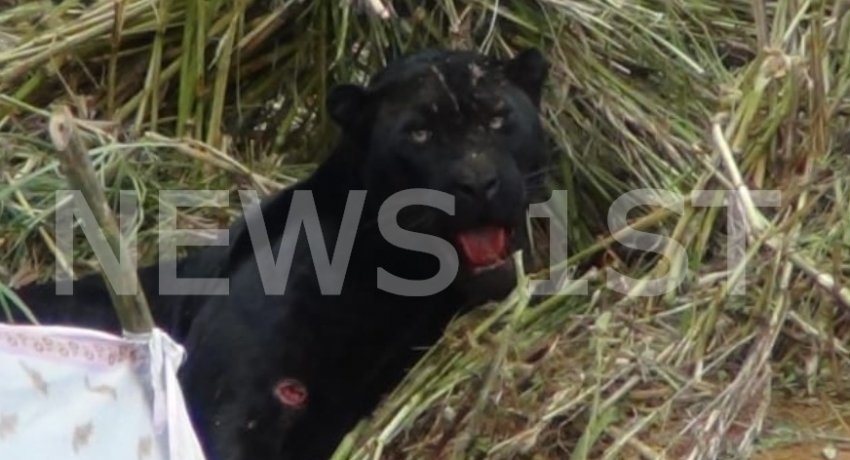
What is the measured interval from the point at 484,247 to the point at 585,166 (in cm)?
59

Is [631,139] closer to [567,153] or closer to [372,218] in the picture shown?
[567,153]

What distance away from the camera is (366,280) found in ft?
12.5

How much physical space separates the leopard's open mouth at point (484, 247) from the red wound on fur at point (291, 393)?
378 millimetres

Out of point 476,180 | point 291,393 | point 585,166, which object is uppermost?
Result: point 476,180

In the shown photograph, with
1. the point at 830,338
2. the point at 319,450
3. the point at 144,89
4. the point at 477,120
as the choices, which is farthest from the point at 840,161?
the point at 144,89

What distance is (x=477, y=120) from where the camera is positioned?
3.65 m

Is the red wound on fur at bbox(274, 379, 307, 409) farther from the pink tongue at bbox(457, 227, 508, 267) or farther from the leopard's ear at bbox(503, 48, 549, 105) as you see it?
the leopard's ear at bbox(503, 48, 549, 105)

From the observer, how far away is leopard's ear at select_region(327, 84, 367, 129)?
12.4 ft

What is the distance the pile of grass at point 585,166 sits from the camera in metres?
3.41

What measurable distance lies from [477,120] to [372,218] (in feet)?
0.93

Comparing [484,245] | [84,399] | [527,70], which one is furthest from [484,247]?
[84,399]

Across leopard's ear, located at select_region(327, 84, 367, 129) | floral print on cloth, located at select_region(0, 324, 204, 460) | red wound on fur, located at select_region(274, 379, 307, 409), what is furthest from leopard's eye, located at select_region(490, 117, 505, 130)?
floral print on cloth, located at select_region(0, 324, 204, 460)

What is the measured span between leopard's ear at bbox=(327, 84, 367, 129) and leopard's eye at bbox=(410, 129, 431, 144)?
164mm

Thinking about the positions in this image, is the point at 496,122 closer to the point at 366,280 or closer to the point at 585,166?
the point at 366,280
